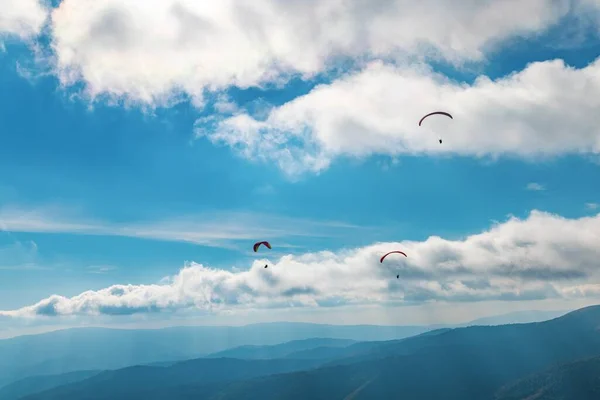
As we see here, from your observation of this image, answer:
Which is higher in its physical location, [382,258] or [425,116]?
[425,116]

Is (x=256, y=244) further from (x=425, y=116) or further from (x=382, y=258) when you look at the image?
(x=425, y=116)

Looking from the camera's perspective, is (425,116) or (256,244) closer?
(425,116)

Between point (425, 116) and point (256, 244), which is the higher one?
point (425, 116)

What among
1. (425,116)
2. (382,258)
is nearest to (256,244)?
(382,258)

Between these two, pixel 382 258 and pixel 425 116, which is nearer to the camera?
pixel 425 116
